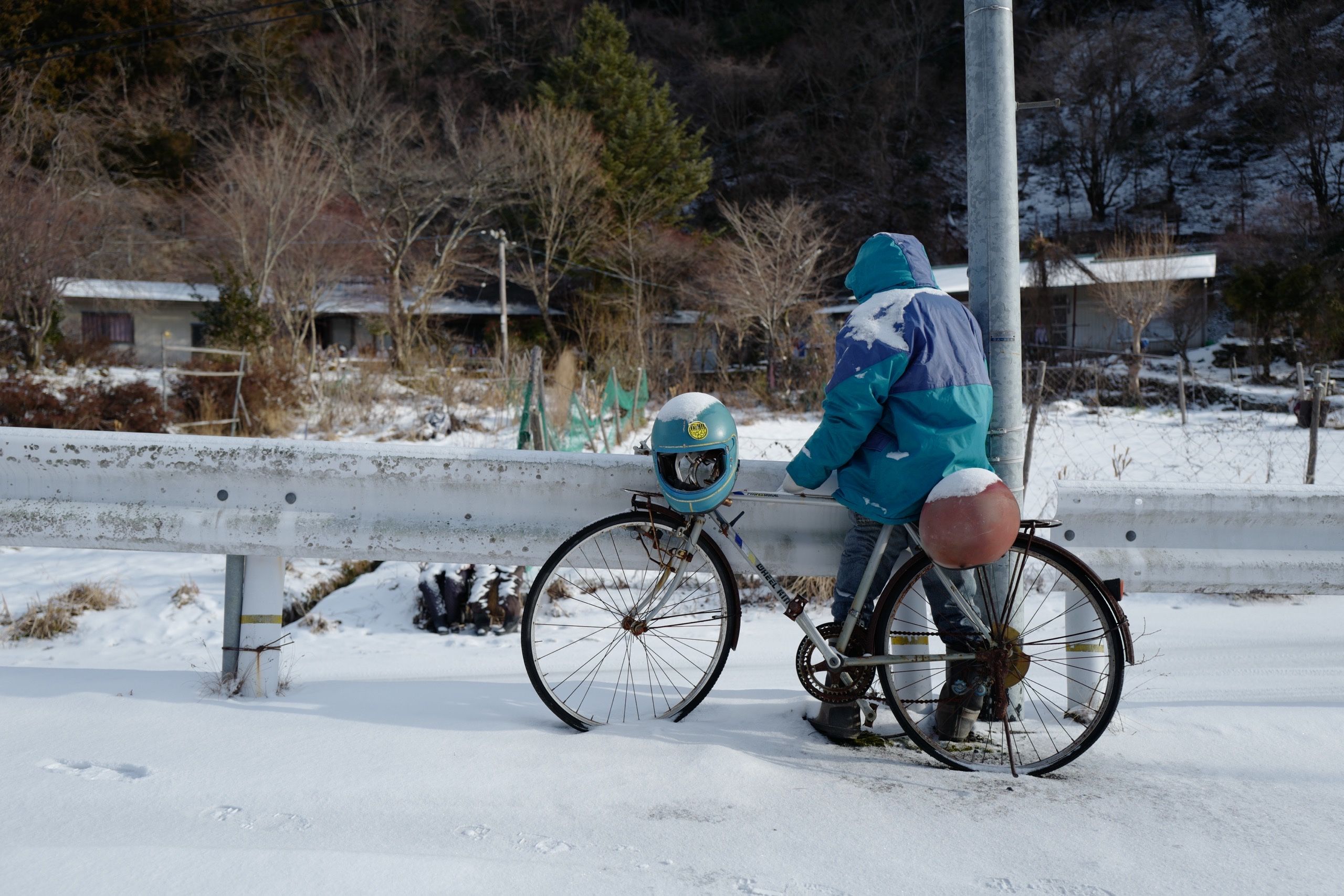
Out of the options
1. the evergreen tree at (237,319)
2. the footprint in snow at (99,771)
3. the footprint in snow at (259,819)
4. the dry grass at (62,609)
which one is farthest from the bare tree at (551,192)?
the footprint in snow at (259,819)

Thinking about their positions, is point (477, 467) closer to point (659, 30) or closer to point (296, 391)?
point (296, 391)

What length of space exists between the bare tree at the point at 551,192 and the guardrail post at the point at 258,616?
33392mm

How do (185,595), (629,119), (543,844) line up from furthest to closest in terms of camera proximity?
(629,119)
(185,595)
(543,844)

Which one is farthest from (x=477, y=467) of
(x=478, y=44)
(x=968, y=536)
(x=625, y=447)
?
(x=478, y=44)

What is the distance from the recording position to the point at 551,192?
36.1m

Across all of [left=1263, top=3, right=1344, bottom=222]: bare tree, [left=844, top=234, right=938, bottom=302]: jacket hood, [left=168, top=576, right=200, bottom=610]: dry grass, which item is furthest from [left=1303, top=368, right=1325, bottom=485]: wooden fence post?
[left=1263, top=3, right=1344, bottom=222]: bare tree

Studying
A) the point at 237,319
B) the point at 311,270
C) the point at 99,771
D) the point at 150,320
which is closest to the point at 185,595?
the point at 99,771

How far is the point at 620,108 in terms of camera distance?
3934 centimetres

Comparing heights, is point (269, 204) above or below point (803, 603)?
above

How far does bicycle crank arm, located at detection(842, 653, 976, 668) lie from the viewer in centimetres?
292

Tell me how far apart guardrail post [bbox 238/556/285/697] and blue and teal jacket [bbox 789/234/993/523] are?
1.97 meters

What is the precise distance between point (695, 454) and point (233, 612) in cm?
182

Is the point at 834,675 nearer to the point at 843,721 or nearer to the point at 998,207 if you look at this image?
the point at 843,721

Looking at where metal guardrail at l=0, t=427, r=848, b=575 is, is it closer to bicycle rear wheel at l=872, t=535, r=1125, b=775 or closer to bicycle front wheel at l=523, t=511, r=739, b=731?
bicycle front wheel at l=523, t=511, r=739, b=731
